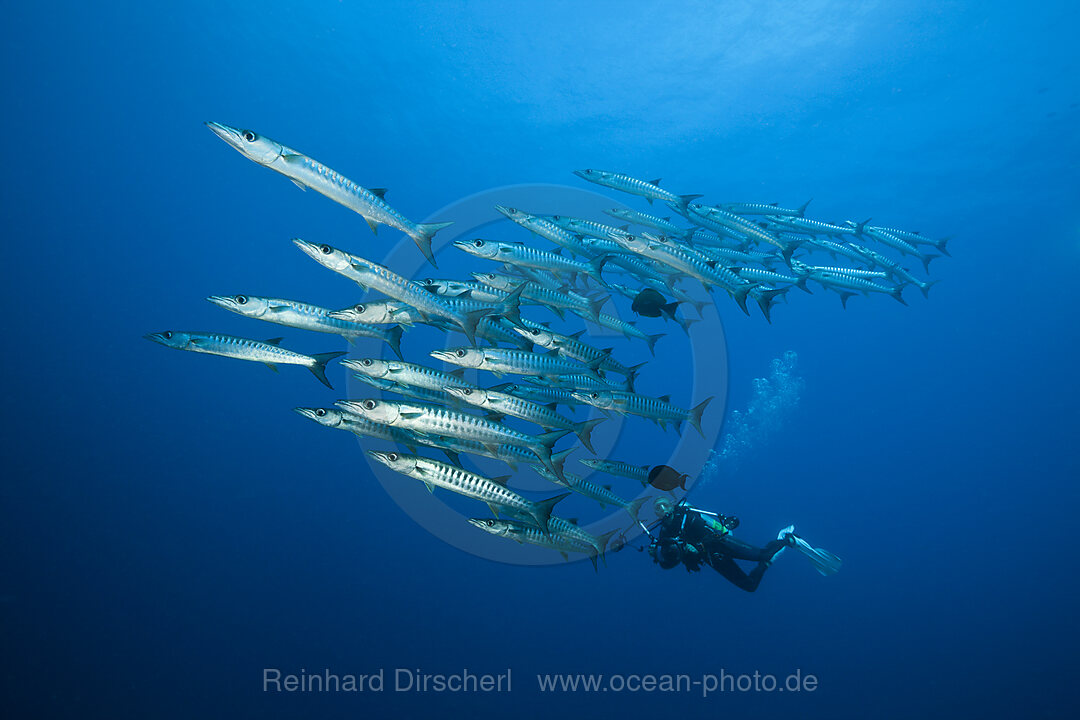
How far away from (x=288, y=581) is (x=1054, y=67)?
3610 cm

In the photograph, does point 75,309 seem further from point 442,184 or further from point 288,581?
point 288,581

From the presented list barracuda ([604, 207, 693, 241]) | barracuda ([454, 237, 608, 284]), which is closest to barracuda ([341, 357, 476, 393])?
barracuda ([454, 237, 608, 284])

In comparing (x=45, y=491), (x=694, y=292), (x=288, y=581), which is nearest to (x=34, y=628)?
(x=288, y=581)

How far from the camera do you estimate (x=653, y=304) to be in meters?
6.30

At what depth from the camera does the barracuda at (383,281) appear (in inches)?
149

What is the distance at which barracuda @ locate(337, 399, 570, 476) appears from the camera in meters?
4.05

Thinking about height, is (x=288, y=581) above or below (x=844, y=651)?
above

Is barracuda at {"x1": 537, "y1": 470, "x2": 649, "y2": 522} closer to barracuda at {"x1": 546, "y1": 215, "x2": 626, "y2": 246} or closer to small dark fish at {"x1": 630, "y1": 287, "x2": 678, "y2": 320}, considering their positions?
small dark fish at {"x1": 630, "y1": 287, "x2": 678, "y2": 320}

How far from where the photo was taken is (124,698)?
14414 millimetres

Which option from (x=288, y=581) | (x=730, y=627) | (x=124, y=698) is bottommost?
(x=124, y=698)

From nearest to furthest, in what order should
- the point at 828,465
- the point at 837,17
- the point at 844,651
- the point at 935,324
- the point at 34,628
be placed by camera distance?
the point at 34,628 < the point at 837,17 < the point at 844,651 < the point at 935,324 < the point at 828,465

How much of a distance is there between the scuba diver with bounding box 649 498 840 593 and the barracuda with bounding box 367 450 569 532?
3921 mm

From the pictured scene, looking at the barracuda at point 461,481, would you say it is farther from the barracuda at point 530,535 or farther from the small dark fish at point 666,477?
the small dark fish at point 666,477

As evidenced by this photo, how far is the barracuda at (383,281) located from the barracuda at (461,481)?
3.99 feet
